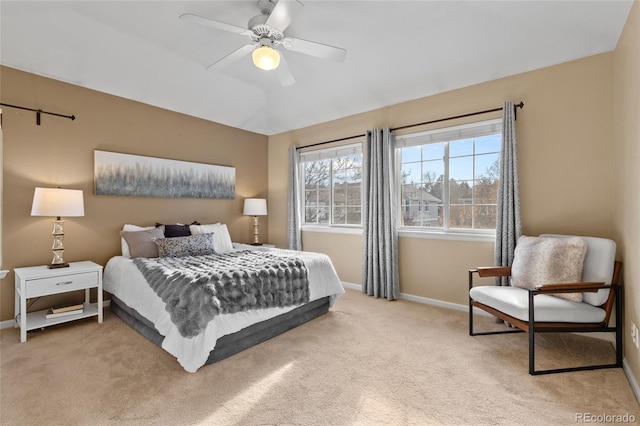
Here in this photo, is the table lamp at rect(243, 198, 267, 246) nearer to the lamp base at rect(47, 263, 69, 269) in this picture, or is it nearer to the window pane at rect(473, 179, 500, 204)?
the lamp base at rect(47, 263, 69, 269)

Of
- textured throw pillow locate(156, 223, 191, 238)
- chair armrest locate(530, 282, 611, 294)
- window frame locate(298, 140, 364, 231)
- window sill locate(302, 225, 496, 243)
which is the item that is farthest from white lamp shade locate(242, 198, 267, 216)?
chair armrest locate(530, 282, 611, 294)

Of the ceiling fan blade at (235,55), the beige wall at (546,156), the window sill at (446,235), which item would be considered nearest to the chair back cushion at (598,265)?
the beige wall at (546,156)

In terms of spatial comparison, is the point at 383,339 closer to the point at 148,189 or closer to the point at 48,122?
the point at 148,189

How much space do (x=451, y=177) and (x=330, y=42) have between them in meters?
2.16

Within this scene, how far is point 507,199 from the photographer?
3.19 meters

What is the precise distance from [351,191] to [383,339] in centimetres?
251

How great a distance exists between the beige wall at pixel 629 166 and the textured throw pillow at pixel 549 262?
300 millimetres

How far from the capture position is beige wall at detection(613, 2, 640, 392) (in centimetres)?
207

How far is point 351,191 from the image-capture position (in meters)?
4.82

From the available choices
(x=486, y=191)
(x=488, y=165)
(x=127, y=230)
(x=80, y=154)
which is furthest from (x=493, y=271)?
(x=80, y=154)

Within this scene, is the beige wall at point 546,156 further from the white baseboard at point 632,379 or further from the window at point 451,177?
the white baseboard at point 632,379

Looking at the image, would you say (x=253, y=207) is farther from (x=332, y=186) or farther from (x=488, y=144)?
(x=488, y=144)

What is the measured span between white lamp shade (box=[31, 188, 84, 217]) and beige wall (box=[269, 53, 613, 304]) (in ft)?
12.6

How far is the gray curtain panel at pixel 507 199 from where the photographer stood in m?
3.14
